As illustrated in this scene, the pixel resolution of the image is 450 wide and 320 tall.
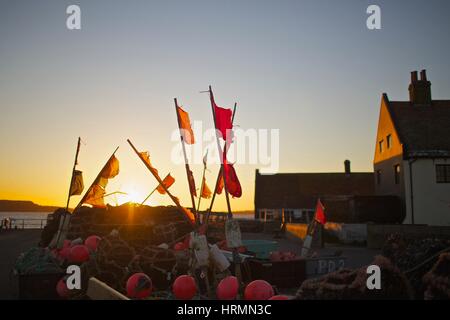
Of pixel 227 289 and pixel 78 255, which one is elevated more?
pixel 78 255

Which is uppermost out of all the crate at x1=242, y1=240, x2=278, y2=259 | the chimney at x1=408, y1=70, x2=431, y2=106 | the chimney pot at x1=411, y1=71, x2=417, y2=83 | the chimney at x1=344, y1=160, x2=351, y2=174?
the chimney pot at x1=411, y1=71, x2=417, y2=83

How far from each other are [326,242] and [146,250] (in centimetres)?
1760

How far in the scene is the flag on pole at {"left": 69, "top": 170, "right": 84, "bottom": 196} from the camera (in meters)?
13.3

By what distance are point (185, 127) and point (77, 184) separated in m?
5.90

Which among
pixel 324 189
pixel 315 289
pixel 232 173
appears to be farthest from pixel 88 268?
pixel 324 189

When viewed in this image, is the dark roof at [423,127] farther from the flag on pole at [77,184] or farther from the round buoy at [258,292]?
the round buoy at [258,292]

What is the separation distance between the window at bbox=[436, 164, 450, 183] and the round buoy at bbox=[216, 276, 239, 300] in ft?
72.3

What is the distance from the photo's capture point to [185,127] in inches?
365

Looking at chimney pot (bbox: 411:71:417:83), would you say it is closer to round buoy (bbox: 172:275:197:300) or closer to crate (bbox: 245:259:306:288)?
crate (bbox: 245:259:306:288)

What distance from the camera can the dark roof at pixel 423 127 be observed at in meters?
26.0

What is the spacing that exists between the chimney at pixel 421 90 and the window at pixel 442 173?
6044 mm

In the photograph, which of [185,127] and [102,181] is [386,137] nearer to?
[102,181]

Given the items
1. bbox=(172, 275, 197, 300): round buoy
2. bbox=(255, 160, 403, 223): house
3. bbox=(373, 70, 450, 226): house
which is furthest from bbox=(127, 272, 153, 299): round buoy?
bbox=(255, 160, 403, 223): house

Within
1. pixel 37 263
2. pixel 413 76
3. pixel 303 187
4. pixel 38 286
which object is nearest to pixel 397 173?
pixel 413 76
